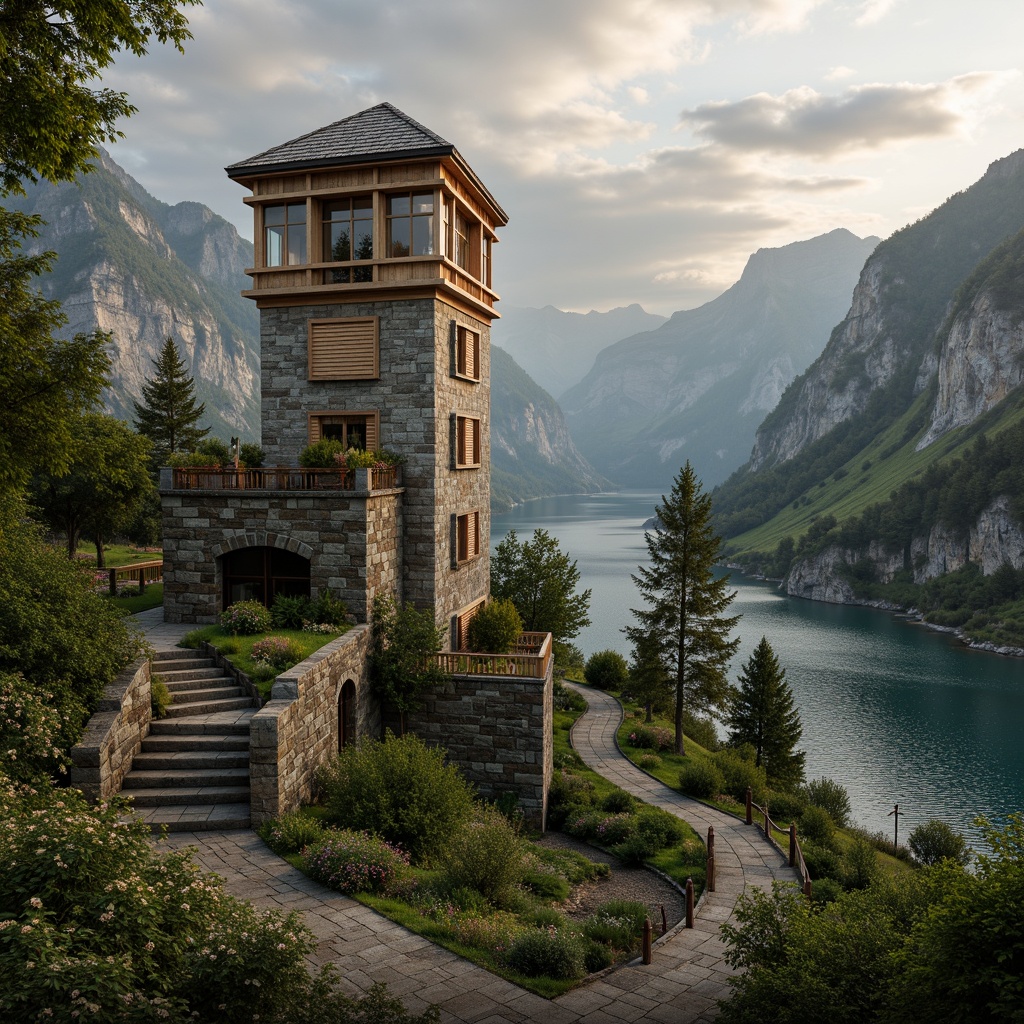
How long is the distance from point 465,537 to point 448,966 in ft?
55.5

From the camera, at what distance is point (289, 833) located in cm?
1330

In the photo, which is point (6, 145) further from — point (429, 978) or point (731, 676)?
point (731, 676)

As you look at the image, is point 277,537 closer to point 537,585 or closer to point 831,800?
point 537,585

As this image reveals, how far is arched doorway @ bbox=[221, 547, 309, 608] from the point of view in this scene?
68.7 ft

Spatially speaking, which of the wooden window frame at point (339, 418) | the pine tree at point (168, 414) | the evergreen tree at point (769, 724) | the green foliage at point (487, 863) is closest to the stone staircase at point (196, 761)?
the green foliage at point (487, 863)

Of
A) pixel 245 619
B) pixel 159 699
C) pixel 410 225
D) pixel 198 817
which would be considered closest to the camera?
pixel 198 817

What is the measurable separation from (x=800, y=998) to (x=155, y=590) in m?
24.4

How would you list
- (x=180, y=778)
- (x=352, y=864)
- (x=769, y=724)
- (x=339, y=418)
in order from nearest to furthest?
(x=352, y=864), (x=180, y=778), (x=339, y=418), (x=769, y=724)

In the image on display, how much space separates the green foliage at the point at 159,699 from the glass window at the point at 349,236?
13.1m

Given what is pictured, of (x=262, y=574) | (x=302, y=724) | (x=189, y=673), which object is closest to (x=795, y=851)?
(x=302, y=724)

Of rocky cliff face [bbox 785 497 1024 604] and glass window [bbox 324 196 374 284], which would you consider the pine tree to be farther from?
rocky cliff face [bbox 785 497 1024 604]

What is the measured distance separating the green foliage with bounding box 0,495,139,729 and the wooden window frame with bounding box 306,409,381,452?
9.17 metres

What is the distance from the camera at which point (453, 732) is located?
68.2ft

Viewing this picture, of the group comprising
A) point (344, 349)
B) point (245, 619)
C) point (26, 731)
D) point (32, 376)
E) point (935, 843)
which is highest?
point (344, 349)
